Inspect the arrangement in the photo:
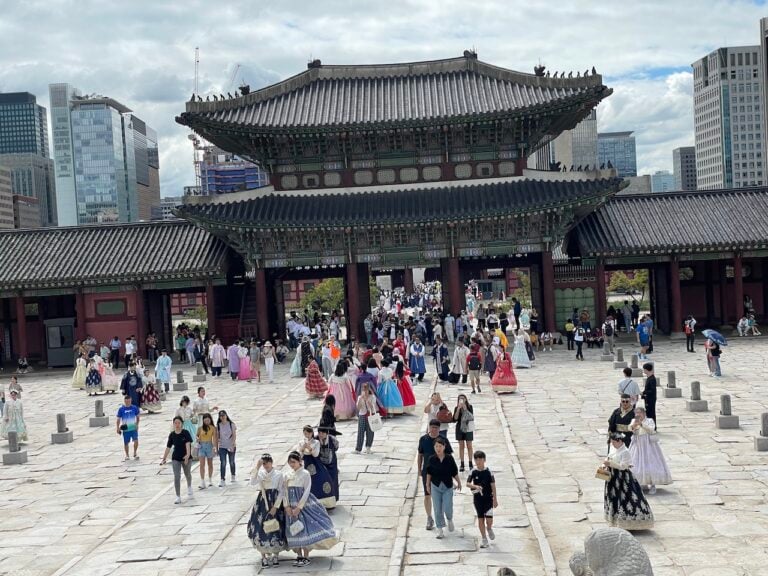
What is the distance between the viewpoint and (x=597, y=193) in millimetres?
37906

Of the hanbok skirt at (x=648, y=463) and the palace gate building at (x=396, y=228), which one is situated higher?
the palace gate building at (x=396, y=228)

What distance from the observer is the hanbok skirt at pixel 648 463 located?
14570 mm

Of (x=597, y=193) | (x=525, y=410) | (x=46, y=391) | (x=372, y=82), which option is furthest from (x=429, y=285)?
(x=525, y=410)

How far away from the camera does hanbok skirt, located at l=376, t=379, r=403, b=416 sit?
22.1 m

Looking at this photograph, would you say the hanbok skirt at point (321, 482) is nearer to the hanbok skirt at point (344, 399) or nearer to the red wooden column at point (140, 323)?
→ the hanbok skirt at point (344, 399)

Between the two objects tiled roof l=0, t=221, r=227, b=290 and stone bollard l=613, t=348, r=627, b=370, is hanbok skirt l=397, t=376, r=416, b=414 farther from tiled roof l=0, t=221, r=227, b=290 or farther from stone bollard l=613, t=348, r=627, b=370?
tiled roof l=0, t=221, r=227, b=290

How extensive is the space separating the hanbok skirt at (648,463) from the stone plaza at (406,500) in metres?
0.27

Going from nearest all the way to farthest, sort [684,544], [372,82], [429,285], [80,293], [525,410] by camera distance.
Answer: [684,544] < [525,410] < [80,293] < [372,82] < [429,285]

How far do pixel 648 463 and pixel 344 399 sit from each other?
9.21 metres

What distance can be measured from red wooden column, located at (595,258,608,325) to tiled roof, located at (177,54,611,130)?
7.16 meters

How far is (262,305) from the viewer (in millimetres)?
39594

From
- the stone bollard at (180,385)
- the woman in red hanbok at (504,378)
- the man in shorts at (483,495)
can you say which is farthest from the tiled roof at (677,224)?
the man in shorts at (483,495)

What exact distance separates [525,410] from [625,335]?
1863cm

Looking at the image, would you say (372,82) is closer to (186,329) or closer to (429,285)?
(186,329)
